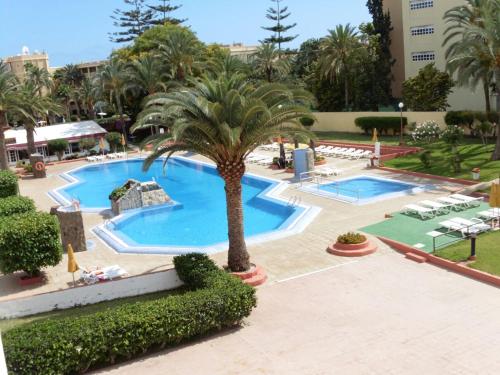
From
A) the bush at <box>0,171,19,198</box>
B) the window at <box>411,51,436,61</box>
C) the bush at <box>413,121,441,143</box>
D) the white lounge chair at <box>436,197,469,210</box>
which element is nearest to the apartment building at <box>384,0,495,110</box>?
the window at <box>411,51,436,61</box>

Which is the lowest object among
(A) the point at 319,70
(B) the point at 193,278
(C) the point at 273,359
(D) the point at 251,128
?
(C) the point at 273,359

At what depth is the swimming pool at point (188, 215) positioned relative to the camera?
70.2 ft

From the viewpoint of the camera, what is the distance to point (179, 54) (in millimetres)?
47594

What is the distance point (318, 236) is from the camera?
19.7m

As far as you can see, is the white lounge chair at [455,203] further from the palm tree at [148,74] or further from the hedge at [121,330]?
the palm tree at [148,74]

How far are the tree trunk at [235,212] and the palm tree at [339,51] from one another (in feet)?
115

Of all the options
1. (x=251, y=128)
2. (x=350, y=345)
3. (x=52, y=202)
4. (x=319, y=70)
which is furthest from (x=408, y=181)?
(x=319, y=70)

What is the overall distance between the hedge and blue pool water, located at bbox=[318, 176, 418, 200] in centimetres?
1370

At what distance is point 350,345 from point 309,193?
15.7 metres

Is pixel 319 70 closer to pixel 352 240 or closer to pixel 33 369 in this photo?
pixel 352 240

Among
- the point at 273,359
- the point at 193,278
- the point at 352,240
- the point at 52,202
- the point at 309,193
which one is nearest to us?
the point at 273,359

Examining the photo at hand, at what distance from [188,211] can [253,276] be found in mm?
12238

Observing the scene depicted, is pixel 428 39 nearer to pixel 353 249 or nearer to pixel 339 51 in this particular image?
pixel 339 51

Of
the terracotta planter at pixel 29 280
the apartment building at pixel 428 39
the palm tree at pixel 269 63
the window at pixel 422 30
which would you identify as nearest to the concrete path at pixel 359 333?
the terracotta planter at pixel 29 280
